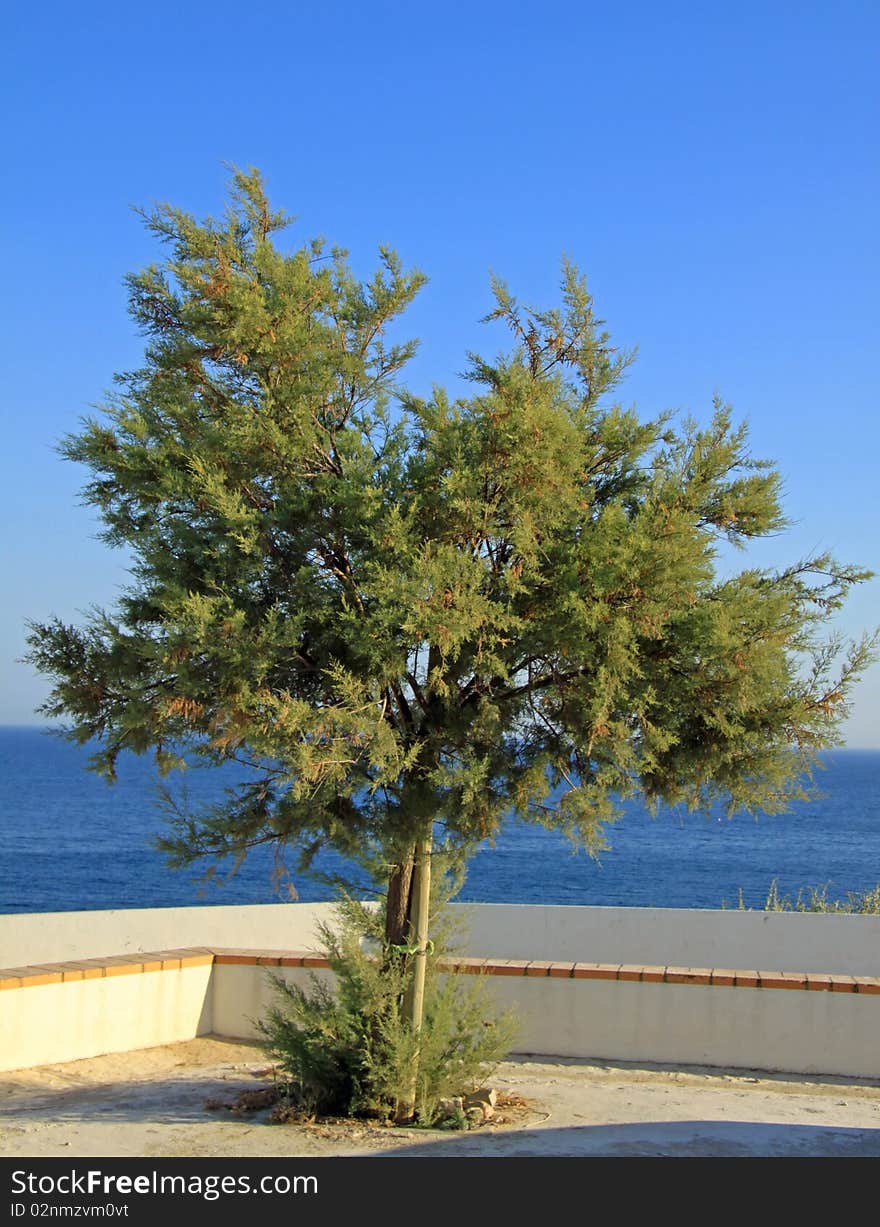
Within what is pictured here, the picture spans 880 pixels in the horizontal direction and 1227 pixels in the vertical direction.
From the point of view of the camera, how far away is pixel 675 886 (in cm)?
4925

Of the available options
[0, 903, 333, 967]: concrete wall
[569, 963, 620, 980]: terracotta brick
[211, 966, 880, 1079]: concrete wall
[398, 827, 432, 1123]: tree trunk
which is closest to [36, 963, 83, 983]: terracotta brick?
[211, 966, 880, 1079]: concrete wall

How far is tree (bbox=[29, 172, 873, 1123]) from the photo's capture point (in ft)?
22.6

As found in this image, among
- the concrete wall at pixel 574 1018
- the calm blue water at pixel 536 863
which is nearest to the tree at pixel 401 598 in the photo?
the concrete wall at pixel 574 1018

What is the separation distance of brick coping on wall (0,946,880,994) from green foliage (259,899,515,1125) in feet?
4.18

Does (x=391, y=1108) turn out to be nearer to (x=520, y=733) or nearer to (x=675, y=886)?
(x=520, y=733)

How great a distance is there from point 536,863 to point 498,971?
44330 mm

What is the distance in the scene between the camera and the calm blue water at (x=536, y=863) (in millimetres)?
43856

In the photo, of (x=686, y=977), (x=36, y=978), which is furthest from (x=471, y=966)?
(x=36, y=978)

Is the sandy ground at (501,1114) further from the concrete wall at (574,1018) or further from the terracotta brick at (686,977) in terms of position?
the terracotta brick at (686,977)

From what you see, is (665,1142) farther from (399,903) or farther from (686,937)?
(686,937)

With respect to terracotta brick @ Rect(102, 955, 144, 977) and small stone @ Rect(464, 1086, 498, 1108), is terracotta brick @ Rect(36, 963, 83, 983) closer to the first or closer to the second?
terracotta brick @ Rect(102, 955, 144, 977)

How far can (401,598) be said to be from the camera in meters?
6.57

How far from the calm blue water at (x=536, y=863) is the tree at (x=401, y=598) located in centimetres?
1913
